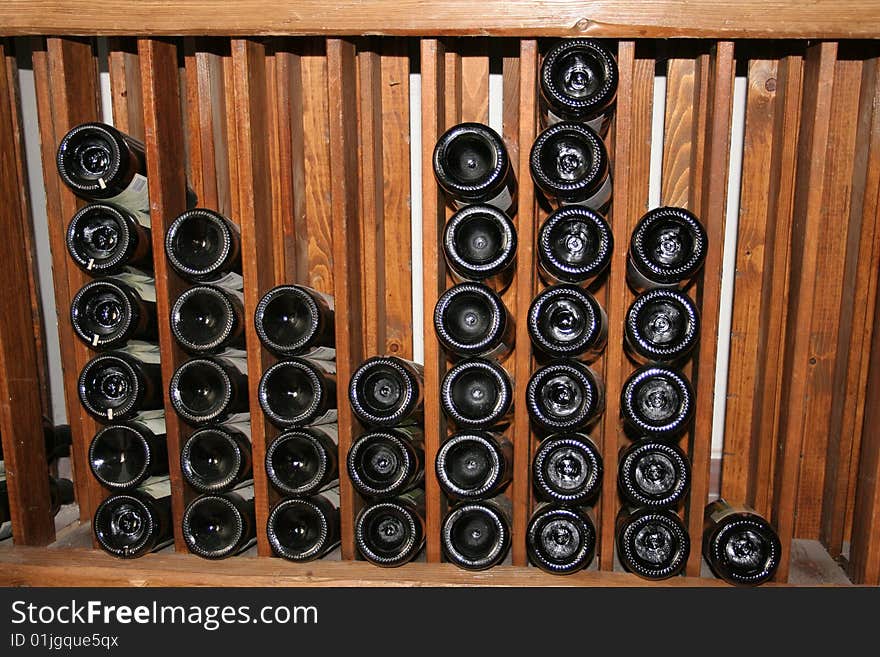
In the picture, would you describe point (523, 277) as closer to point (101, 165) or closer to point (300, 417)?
point (300, 417)

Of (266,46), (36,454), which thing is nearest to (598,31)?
(266,46)

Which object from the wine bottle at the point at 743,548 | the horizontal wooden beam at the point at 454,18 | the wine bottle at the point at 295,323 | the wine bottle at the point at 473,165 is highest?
the horizontal wooden beam at the point at 454,18

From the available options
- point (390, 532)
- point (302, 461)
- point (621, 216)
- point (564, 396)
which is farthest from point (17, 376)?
point (621, 216)

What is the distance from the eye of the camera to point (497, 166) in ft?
5.46

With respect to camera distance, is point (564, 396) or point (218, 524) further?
point (218, 524)

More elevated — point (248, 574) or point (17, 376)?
point (17, 376)

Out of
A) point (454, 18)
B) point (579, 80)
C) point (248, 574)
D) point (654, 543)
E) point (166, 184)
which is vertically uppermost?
point (454, 18)

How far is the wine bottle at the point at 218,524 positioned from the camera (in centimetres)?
189

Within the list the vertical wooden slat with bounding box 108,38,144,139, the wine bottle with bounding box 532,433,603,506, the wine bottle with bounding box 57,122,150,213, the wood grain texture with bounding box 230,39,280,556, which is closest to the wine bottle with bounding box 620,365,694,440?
the wine bottle with bounding box 532,433,603,506

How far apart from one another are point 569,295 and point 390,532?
2.37ft

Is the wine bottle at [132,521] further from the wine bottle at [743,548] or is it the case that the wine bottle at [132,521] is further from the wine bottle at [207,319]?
the wine bottle at [743,548]

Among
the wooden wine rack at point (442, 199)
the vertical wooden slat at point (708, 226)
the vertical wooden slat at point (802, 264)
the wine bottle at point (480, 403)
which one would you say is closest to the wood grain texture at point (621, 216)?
the wooden wine rack at point (442, 199)

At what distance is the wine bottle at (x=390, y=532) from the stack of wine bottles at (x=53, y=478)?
33.7 inches

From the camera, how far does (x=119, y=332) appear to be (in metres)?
1.81
